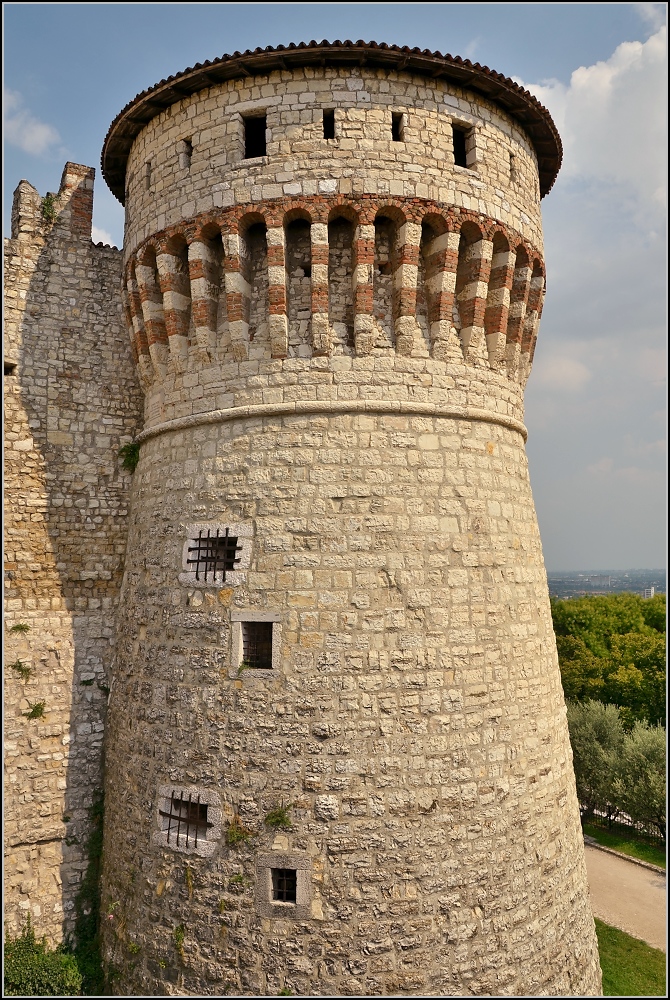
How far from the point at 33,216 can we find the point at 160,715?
808 cm

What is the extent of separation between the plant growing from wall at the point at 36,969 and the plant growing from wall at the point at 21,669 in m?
3.26

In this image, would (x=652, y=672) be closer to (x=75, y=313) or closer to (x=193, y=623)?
(x=193, y=623)

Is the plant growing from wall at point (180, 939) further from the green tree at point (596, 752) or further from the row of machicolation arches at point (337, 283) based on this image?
the green tree at point (596, 752)

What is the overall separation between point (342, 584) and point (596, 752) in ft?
43.6

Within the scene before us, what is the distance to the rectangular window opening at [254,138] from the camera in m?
Answer: 8.17

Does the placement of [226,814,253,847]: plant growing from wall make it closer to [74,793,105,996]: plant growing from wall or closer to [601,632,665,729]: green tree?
[74,793,105,996]: plant growing from wall

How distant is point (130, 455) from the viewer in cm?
967

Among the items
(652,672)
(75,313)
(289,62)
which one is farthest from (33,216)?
(652,672)

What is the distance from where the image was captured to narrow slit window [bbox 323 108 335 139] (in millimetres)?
7648

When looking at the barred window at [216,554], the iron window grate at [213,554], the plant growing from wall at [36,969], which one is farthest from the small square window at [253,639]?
the plant growing from wall at [36,969]

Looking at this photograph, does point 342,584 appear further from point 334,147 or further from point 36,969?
point 36,969

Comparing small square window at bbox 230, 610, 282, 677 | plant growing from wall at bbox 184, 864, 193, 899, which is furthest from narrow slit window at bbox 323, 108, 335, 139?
plant growing from wall at bbox 184, 864, 193, 899

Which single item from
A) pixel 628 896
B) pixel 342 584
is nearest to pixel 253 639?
pixel 342 584

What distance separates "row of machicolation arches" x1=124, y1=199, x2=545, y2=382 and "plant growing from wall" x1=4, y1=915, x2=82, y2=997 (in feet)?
26.6
